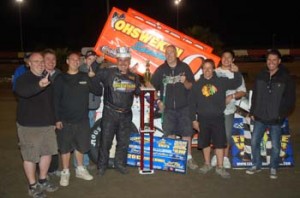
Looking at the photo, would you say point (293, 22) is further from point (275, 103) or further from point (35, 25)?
point (275, 103)

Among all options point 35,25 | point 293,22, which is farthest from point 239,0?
point 35,25

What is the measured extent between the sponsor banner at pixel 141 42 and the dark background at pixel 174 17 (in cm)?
4669

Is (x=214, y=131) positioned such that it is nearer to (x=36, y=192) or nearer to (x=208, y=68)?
(x=208, y=68)

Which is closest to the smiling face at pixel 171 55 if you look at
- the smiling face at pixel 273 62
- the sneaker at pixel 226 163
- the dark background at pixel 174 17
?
the smiling face at pixel 273 62

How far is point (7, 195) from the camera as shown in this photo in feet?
18.6

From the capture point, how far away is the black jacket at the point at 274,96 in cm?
614

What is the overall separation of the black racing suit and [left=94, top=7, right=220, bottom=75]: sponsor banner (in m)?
1.53

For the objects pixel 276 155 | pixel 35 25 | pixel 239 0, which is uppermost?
pixel 239 0

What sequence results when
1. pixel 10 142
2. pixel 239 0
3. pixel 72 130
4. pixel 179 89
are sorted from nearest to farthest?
1. pixel 72 130
2. pixel 179 89
3. pixel 10 142
4. pixel 239 0

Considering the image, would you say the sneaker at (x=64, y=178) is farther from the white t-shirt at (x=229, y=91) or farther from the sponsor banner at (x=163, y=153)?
the white t-shirt at (x=229, y=91)

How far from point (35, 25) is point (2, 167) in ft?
191

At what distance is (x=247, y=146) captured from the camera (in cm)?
700

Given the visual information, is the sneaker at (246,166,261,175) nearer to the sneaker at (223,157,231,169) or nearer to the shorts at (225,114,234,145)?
the sneaker at (223,157,231,169)

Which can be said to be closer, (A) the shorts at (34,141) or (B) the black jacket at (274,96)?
(A) the shorts at (34,141)
